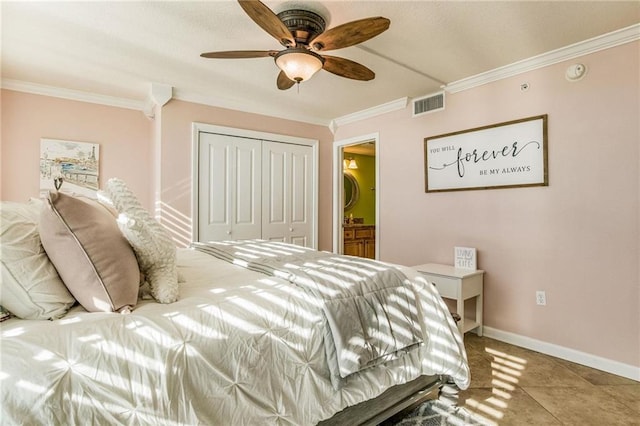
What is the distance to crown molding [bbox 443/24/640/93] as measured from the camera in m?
2.33

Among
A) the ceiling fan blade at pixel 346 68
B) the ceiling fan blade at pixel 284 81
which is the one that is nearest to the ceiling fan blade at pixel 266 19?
the ceiling fan blade at pixel 346 68

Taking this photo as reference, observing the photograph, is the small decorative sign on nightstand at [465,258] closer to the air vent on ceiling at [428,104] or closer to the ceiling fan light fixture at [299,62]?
the air vent on ceiling at [428,104]

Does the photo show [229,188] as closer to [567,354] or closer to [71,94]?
[71,94]

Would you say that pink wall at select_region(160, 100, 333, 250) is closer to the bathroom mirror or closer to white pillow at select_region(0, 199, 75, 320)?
white pillow at select_region(0, 199, 75, 320)

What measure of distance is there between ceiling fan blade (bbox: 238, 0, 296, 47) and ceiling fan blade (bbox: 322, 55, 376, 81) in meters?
0.32

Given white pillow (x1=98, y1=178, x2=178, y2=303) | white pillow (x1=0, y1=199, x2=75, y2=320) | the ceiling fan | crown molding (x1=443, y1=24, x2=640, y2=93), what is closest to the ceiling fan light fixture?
the ceiling fan

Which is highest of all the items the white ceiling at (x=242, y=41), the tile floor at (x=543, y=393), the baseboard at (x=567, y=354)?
the white ceiling at (x=242, y=41)

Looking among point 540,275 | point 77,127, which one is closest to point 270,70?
point 77,127

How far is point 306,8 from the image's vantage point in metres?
2.00

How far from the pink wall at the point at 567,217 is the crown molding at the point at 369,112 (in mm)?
502

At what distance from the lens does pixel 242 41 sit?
246 cm

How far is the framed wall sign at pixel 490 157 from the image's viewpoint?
278 centimetres

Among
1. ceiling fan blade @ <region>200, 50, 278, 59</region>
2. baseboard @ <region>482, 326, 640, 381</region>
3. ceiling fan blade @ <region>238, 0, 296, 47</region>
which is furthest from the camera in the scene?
baseboard @ <region>482, 326, 640, 381</region>

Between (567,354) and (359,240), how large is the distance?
3.49 m
